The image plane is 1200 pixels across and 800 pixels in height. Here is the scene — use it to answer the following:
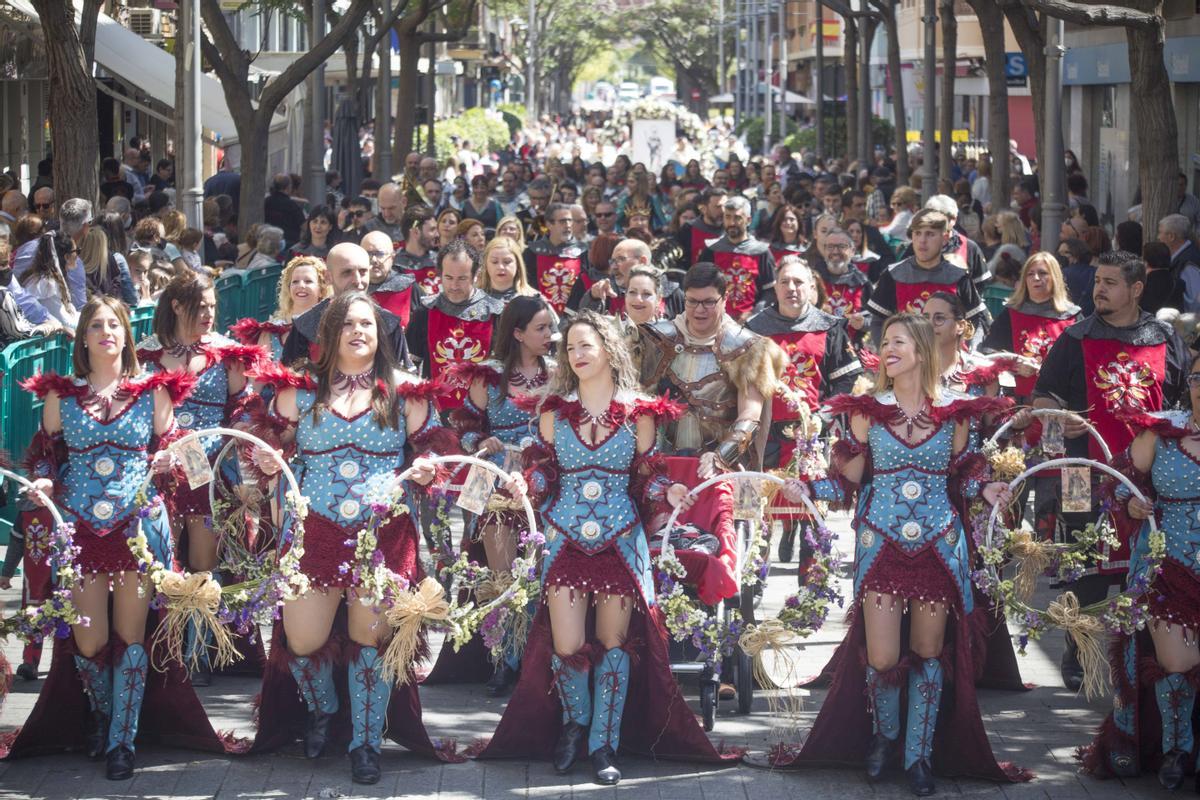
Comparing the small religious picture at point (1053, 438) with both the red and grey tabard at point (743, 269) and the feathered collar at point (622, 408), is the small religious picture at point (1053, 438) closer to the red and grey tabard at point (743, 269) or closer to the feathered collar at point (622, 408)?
the feathered collar at point (622, 408)

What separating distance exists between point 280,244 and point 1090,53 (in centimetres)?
1818

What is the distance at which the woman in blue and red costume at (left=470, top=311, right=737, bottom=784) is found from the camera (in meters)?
7.11

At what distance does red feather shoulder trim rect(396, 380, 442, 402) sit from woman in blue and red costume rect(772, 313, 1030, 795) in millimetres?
1439

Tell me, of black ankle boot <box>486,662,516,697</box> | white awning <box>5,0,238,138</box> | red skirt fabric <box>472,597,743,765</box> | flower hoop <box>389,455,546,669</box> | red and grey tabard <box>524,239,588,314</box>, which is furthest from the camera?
white awning <box>5,0,238,138</box>

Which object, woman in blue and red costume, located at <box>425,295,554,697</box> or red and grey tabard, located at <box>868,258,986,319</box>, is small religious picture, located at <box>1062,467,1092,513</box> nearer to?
woman in blue and red costume, located at <box>425,295,554,697</box>

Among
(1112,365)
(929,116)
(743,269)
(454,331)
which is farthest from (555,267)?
(929,116)

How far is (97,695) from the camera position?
23.6 ft

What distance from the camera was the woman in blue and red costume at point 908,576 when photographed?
699 centimetres

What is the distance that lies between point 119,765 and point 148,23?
106 ft

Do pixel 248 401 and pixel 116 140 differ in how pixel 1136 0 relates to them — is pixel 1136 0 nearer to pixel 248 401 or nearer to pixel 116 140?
pixel 248 401

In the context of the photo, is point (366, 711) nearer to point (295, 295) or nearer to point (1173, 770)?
point (1173, 770)

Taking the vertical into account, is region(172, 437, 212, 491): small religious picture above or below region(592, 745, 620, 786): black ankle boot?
above

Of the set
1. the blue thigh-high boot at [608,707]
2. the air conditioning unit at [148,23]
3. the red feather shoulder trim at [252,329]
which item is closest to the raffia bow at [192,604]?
the blue thigh-high boot at [608,707]

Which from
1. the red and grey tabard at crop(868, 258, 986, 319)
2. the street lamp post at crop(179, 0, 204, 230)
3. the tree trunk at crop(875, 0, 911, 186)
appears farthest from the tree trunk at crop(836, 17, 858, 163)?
the red and grey tabard at crop(868, 258, 986, 319)
